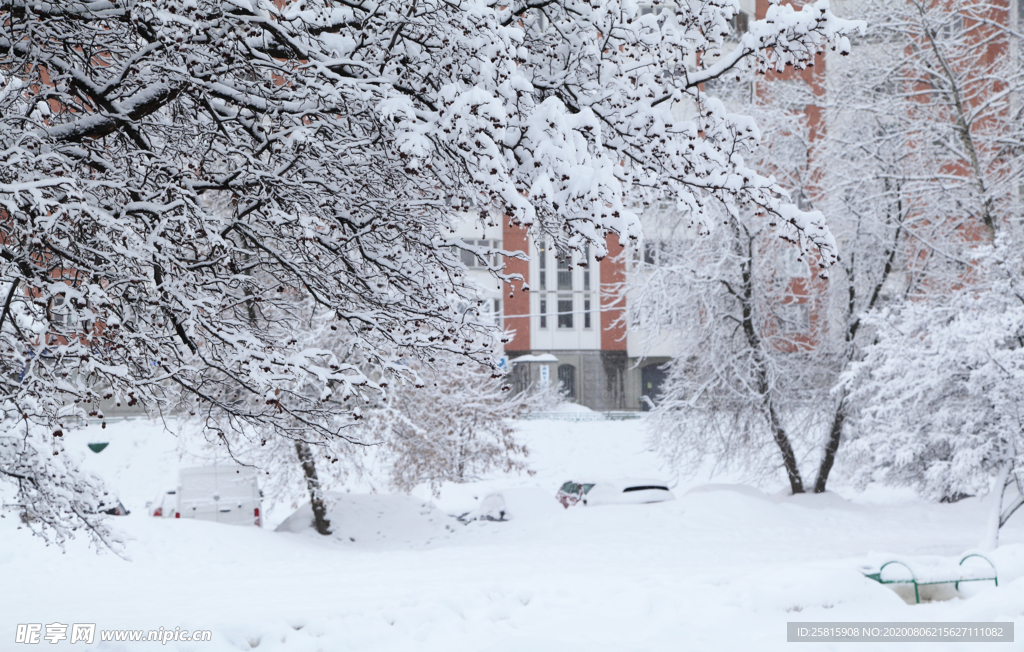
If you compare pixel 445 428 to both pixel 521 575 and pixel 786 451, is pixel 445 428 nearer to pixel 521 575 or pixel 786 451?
pixel 786 451

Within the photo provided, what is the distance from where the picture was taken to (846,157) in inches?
719

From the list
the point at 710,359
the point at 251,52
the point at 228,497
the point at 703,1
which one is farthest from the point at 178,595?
the point at 710,359

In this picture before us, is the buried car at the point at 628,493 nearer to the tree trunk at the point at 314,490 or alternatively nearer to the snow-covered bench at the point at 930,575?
the tree trunk at the point at 314,490

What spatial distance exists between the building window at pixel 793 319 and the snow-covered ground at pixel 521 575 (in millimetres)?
3703

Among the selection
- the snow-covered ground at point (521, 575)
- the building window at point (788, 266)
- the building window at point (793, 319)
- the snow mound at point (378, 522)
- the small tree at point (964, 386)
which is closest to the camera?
the snow-covered ground at point (521, 575)

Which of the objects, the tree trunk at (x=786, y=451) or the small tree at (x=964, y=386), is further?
the tree trunk at (x=786, y=451)

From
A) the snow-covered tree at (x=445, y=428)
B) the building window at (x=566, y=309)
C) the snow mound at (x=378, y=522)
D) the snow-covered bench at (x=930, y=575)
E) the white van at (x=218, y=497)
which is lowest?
the snow mound at (x=378, y=522)

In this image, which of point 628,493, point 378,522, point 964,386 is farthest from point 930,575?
point 378,522

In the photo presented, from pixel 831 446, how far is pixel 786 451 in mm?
1020

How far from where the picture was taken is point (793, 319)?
63.9 feet

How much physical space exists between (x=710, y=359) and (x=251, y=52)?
51.6 ft

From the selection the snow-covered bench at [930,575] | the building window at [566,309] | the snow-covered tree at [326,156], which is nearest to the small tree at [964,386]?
the snow-covered bench at [930,575]

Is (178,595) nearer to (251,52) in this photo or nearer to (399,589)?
(399,589)

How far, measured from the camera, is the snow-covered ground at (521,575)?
6.62 meters
